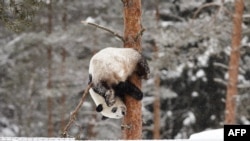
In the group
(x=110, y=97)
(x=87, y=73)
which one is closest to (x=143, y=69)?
(x=110, y=97)

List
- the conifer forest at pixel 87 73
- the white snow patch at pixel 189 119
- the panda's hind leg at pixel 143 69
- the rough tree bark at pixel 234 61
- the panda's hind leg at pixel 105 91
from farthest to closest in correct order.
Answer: the white snow patch at pixel 189 119 → the conifer forest at pixel 87 73 → the rough tree bark at pixel 234 61 → the panda's hind leg at pixel 143 69 → the panda's hind leg at pixel 105 91

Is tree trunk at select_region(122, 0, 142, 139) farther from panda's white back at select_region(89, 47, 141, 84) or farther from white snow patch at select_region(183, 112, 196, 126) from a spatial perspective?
white snow patch at select_region(183, 112, 196, 126)

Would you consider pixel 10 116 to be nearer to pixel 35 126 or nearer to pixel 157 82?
pixel 35 126

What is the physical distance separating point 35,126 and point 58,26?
17.3 ft

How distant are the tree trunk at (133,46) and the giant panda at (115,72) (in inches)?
5.0

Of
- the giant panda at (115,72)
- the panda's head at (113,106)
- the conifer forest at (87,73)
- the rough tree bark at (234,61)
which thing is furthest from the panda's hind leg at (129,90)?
the conifer forest at (87,73)

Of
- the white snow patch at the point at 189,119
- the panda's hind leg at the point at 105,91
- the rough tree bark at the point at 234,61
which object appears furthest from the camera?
the white snow patch at the point at 189,119

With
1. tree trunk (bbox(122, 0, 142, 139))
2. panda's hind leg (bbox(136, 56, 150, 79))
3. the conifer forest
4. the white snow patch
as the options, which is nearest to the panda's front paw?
tree trunk (bbox(122, 0, 142, 139))

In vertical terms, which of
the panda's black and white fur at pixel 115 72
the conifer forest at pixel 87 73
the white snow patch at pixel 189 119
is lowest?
the white snow patch at pixel 189 119

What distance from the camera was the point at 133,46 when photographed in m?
5.50

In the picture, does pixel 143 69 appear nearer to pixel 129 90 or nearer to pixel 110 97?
pixel 129 90

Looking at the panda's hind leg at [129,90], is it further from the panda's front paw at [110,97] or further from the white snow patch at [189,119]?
the white snow patch at [189,119]

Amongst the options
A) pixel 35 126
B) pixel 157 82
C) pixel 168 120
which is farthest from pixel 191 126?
pixel 35 126

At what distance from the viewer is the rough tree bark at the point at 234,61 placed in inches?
512
